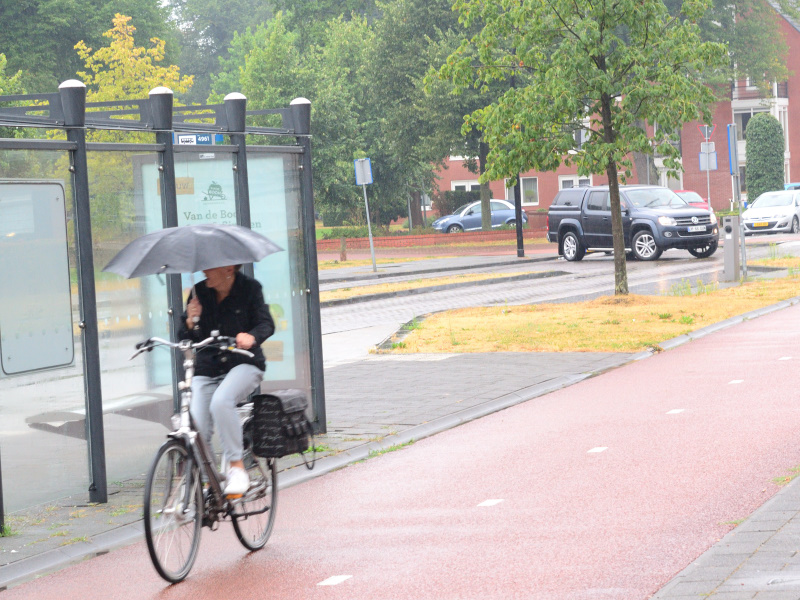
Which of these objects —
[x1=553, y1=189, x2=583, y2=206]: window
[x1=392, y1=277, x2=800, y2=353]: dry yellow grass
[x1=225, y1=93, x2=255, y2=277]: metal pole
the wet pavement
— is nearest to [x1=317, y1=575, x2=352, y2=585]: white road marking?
the wet pavement

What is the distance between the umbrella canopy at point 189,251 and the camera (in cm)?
588

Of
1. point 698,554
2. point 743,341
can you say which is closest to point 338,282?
point 743,341

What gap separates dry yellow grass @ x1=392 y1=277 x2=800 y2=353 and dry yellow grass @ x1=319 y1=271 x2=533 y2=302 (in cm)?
521

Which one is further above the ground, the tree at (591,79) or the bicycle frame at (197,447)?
the tree at (591,79)

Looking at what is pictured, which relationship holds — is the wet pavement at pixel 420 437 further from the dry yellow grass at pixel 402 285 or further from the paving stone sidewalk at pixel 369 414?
the dry yellow grass at pixel 402 285

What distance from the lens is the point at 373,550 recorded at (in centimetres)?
599

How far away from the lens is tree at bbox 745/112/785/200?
61594 millimetres

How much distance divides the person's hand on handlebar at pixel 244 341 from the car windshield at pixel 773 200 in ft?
128

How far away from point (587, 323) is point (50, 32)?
4689cm

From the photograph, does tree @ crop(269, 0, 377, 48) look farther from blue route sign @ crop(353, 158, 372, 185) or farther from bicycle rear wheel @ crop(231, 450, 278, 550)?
bicycle rear wheel @ crop(231, 450, 278, 550)

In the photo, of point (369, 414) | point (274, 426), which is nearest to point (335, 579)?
point (274, 426)

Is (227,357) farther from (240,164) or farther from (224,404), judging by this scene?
(240,164)

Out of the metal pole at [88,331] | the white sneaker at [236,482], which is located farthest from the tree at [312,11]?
the white sneaker at [236,482]

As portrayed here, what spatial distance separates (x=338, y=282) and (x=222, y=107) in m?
20.5
